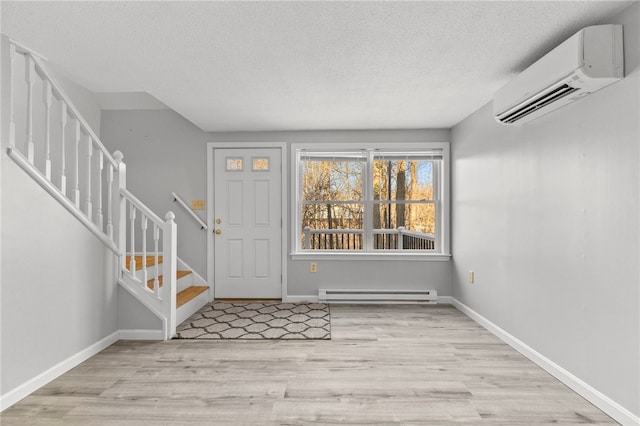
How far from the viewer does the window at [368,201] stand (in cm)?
423

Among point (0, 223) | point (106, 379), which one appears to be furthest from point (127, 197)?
point (106, 379)

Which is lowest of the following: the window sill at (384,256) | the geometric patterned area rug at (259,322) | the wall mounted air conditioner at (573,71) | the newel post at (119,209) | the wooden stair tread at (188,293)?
the geometric patterned area rug at (259,322)

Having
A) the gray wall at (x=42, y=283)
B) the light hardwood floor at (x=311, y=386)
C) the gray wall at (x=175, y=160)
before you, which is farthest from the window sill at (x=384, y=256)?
the gray wall at (x=42, y=283)

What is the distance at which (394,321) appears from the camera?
3414 mm

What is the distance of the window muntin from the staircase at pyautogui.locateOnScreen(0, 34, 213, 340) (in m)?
1.65

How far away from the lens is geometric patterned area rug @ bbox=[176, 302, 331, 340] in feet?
9.91

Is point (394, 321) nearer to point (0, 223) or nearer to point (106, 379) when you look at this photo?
point (106, 379)

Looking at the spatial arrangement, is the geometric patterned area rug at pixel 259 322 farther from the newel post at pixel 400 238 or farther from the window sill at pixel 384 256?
the newel post at pixel 400 238

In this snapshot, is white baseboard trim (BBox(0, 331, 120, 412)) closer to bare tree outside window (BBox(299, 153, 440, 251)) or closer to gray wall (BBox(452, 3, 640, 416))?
bare tree outside window (BBox(299, 153, 440, 251))

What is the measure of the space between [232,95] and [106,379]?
234 centimetres

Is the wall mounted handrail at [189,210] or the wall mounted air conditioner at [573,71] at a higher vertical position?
the wall mounted air conditioner at [573,71]

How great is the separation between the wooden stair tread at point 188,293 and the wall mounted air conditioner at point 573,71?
11.2ft

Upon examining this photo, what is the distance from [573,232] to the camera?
82.2 inches

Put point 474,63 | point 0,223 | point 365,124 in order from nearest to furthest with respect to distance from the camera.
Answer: point 0,223 → point 474,63 → point 365,124
